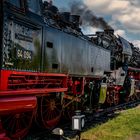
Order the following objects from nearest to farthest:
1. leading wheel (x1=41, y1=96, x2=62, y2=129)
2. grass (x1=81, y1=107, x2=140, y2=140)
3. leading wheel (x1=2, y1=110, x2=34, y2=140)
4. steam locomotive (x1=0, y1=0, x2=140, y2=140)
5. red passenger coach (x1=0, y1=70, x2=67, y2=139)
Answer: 1. red passenger coach (x1=0, y1=70, x2=67, y2=139)
2. steam locomotive (x1=0, y1=0, x2=140, y2=140)
3. leading wheel (x1=2, y1=110, x2=34, y2=140)
4. grass (x1=81, y1=107, x2=140, y2=140)
5. leading wheel (x1=41, y1=96, x2=62, y2=129)

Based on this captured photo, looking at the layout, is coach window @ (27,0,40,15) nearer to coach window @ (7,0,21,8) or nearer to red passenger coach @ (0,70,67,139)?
coach window @ (7,0,21,8)

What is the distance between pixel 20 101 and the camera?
762cm

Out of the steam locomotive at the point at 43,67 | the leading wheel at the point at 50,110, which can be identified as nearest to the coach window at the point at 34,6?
the steam locomotive at the point at 43,67

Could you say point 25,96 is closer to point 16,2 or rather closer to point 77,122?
point 77,122

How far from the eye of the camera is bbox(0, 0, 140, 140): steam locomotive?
7543 millimetres

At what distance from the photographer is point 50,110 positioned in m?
10.3

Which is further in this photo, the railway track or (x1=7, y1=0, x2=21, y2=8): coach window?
the railway track

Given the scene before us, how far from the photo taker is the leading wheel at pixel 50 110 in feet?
32.9

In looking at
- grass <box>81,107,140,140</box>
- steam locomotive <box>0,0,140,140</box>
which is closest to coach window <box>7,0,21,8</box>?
steam locomotive <box>0,0,140,140</box>

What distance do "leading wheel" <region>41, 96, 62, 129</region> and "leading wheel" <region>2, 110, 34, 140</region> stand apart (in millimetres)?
915

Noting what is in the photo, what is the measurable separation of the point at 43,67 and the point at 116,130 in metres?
2.93

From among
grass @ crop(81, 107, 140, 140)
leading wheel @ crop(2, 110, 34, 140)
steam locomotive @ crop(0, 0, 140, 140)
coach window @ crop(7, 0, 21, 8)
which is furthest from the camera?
grass @ crop(81, 107, 140, 140)

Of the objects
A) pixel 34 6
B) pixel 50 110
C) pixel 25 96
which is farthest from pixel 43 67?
pixel 50 110

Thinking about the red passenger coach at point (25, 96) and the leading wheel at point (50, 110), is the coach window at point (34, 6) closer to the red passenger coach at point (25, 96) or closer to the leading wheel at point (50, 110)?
the red passenger coach at point (25, 96)
